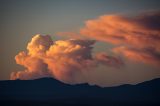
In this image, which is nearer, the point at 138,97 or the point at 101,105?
the point at 101,105

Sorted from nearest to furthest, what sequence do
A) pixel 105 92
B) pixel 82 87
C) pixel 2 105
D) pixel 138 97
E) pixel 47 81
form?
pixel 2 105
pixel 138 97
pixel 105 92
pixel 82 87
pixel 47 81

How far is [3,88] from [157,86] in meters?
50.0

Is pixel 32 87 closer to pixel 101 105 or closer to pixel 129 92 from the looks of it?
pixel 129 92

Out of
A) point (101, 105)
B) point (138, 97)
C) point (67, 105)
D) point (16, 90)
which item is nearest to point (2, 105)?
point (67, 105)

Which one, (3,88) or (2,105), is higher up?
(3,88)

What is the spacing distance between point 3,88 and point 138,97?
42.7 metres

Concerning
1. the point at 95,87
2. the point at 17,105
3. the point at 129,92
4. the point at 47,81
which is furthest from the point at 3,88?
the point at 17,105

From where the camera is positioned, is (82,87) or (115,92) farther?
(82,87)

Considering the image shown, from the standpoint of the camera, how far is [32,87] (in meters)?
102

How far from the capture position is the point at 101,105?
58.5 m

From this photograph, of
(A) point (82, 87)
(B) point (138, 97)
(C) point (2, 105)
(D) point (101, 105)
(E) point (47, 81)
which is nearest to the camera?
(C) point (2, 105)

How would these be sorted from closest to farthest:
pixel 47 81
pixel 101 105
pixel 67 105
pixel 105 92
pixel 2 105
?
pixel 2 105 → pixel 67 105 → pixel 101 105 → pixel 105 92 → pixel 47 81

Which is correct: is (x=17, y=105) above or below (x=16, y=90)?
below

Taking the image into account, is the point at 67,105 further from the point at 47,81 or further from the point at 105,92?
the point at 47,81
